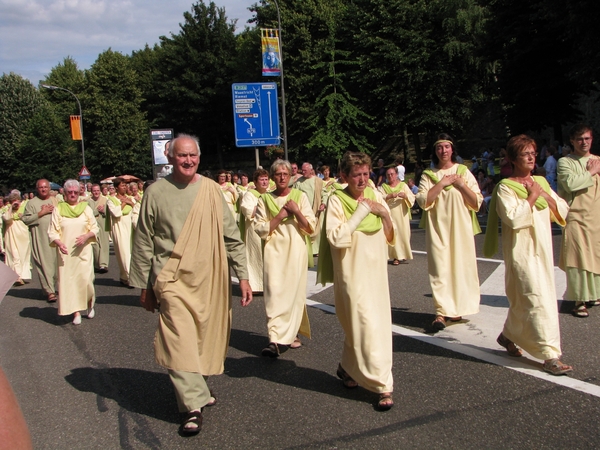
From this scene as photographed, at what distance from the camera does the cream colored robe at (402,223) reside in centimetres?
1123

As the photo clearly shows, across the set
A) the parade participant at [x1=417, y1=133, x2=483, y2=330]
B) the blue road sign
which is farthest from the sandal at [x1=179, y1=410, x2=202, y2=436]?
the blue road sign

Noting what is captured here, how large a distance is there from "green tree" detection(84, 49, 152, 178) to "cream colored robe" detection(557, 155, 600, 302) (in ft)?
183

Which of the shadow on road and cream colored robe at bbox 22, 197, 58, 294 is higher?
cream colored robe at bbox 22, 197, 58, 294

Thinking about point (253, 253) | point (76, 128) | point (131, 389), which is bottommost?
point (131, 389)

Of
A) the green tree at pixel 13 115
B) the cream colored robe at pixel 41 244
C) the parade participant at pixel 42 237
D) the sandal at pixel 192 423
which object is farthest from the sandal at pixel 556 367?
the green tree at pixel 13 115

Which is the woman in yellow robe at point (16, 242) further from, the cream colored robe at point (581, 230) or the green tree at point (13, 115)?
the green tree at point (13, 115)

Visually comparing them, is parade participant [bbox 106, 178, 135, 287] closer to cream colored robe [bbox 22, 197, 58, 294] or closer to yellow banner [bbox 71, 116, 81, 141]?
cream colored robe [bbox 22, 197, 58, 294]

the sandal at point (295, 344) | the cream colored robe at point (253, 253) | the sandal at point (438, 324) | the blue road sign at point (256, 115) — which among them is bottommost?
the sandal at point (295, 344)

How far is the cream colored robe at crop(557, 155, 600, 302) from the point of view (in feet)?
22.3

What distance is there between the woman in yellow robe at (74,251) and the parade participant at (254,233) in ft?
6.75

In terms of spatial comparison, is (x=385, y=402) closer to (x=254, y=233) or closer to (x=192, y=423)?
(x=192, y=423)

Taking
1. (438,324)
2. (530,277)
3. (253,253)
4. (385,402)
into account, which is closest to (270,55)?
(253,253)

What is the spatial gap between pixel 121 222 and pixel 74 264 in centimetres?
397

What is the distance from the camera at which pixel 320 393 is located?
16.1 feet
